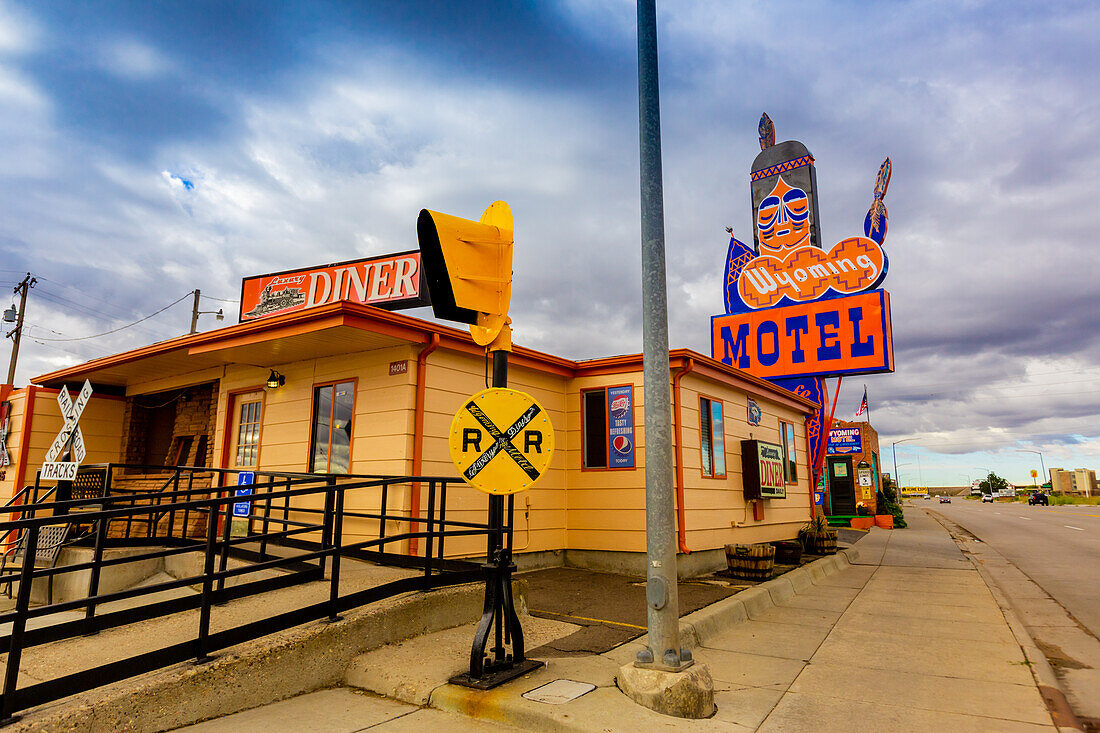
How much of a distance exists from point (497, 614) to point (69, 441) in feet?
25.9

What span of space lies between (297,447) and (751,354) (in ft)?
44.8

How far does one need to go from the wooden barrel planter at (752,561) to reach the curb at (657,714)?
21 centimetres

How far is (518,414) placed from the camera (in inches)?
193

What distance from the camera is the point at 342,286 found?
1234 cm

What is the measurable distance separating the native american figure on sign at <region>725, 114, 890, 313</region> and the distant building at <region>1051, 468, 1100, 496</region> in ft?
399

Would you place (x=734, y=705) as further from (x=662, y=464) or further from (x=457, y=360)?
(x=457, y=360)

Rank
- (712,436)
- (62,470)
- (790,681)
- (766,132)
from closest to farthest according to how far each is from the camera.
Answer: (790,681) → (62,470) → (712,436) → (766,132)

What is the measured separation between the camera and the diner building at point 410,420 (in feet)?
29.3

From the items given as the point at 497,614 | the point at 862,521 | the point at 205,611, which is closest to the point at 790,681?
the point at 497,614

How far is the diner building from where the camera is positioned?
894 cm

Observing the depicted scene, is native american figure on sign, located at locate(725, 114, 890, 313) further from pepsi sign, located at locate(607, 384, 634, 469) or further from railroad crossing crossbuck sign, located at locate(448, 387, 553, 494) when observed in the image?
railroad crossing crossbuck sign, located at locate(448, 387, 553, 494)

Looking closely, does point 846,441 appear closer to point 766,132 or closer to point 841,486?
point 841,486

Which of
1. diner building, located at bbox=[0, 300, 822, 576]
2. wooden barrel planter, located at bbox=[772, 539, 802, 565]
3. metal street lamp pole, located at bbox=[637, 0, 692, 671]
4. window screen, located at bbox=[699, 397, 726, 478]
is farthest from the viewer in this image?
wooden barrel planter, located at bbox=[772, 539, 802, 565]

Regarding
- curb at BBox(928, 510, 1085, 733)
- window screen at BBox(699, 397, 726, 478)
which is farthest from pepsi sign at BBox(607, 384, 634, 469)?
curb at BBox(928, 510, 1085, 733)
